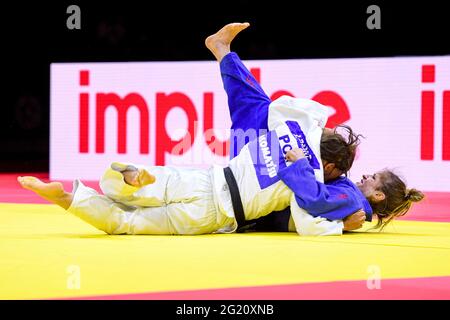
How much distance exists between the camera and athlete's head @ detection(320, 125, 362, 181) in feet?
15.6

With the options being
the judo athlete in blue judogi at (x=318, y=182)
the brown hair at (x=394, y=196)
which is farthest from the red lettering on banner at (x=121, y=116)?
the brown hair at (x=394, y=196)

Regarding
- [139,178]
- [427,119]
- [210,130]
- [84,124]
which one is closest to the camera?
[139,178]

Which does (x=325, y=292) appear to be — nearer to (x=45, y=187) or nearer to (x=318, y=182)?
(x=318, y=182)

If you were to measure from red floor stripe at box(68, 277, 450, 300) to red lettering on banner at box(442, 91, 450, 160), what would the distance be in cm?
512

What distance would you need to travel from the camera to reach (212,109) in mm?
9141

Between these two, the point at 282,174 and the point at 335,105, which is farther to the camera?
the point at 335,105

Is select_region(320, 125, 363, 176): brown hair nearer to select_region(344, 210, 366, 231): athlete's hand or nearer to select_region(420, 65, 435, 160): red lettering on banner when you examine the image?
select_region(344, 210, 366, 231): athlete's hand

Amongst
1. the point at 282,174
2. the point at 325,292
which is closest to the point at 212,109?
the point at 282,174

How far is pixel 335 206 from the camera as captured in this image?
4.54 meters

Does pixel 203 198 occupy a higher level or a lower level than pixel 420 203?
higher

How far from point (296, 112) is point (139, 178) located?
1.07 m

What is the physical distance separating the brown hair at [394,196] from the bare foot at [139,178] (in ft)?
4.39

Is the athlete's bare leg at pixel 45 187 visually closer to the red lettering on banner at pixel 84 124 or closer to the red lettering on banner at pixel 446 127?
the red lettering on banner at pixel 446 127

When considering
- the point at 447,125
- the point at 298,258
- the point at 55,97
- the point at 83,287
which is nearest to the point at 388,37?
the point at 447,125
